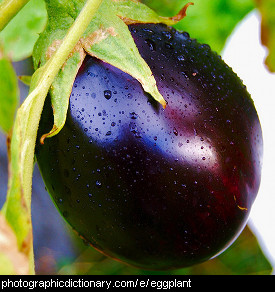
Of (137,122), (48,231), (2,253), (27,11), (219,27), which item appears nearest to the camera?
(2,253)

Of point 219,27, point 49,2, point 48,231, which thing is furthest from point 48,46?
point 48,231

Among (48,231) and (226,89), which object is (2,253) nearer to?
(226,89)

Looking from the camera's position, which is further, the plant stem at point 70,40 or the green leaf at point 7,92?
the green leaf at point 7,92

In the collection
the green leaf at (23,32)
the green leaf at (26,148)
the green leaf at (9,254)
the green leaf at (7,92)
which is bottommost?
the green leaf at (23,32)

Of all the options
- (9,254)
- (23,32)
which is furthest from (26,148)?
(23,32)

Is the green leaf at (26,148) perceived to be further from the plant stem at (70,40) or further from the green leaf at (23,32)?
the green leaf at (23,32)

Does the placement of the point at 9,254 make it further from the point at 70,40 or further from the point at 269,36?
the point at 269,36

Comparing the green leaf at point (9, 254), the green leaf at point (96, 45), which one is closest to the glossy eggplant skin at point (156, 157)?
the green leaf at point (96, 45)
